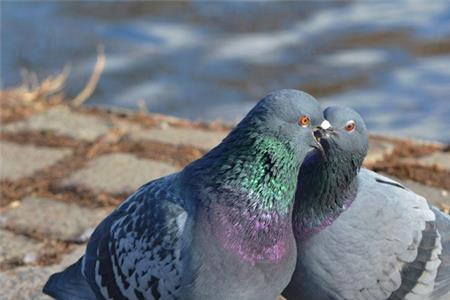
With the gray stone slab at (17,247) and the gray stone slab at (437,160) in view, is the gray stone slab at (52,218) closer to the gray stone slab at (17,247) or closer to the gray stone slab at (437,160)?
the gray stone slab at (17,247)

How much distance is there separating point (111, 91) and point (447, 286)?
14.5 feet

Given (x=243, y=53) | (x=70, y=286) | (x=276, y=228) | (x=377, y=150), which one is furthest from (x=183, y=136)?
(x=243, y=53)

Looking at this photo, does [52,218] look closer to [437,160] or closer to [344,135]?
[344,135]

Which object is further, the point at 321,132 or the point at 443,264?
the point at 443,264

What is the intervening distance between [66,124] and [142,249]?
2444 mm

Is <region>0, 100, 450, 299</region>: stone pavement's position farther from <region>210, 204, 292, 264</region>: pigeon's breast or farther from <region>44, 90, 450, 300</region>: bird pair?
<region>210, 204, 292, 264</region>: pigeon's breast

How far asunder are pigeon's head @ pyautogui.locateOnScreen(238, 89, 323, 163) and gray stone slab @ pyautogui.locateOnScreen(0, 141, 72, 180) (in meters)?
2.12

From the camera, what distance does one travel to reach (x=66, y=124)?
5.74 metres

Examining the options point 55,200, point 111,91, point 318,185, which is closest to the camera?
point 318,185

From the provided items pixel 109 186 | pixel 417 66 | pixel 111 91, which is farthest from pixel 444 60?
pixel 109 186

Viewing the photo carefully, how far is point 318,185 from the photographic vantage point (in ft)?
12.0

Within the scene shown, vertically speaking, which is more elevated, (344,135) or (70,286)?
(344,135)

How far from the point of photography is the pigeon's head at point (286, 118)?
3221mm

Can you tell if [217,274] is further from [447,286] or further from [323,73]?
[323,73]
